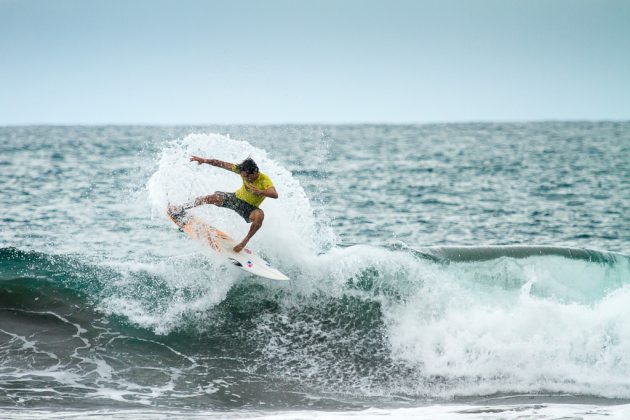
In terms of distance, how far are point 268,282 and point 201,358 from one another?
7.15ft

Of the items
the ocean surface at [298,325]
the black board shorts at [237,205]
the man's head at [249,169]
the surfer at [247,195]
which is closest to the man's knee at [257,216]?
the surfer at [247,195]

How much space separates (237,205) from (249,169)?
2.98 feet

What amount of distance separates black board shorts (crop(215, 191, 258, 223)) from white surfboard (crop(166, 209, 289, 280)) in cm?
66

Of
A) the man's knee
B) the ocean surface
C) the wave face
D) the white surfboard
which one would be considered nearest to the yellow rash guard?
the man's knee

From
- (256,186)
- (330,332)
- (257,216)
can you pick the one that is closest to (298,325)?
(330,332)

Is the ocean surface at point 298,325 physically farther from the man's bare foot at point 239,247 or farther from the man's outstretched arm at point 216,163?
the man's outstretched arm at point 216,163

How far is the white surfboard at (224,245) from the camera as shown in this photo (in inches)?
504

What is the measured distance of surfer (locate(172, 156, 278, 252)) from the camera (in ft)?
40.1

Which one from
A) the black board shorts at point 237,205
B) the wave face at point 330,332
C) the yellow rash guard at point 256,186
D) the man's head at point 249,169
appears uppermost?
the man's head at point 249,169

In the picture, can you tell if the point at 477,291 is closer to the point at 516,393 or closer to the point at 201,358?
the point at 516,393

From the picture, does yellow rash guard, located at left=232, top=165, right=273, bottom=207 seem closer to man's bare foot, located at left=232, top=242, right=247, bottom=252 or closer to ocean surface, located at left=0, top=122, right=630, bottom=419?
man's bare foot, located at left=232, top=242, right=247, bottom=252

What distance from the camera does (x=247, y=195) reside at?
12.6 m

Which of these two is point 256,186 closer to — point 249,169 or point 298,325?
point 249,169

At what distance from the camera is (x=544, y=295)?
13.6 metres
